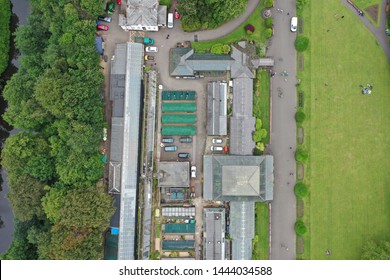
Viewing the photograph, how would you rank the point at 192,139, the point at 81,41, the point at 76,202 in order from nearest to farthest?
1. the point at 76,202
2. the point at 81,41
3. the point at 192,139

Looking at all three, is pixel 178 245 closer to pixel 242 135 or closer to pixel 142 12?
pixel 242 135

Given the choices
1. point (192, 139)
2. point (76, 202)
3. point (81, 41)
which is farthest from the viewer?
point (192, 139)

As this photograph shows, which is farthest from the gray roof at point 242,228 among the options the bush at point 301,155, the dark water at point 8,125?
the dark water at point 8,125

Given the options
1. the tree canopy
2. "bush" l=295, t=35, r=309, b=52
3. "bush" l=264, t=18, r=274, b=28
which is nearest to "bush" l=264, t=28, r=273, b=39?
"bush" l=264, t=18, r=274, b=28

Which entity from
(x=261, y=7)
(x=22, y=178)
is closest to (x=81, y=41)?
(x=22, y=178)

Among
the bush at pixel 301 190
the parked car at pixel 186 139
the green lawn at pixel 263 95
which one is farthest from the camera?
the green lawn at pixel 263 95

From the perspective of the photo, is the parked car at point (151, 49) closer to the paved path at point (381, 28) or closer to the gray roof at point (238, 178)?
the gray roof at point (238, 178)

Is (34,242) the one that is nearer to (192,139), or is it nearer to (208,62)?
(192,139)

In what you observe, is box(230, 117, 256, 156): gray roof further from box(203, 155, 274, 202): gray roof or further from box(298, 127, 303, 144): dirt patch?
box(298, 127, 303, 144): dirt patch
